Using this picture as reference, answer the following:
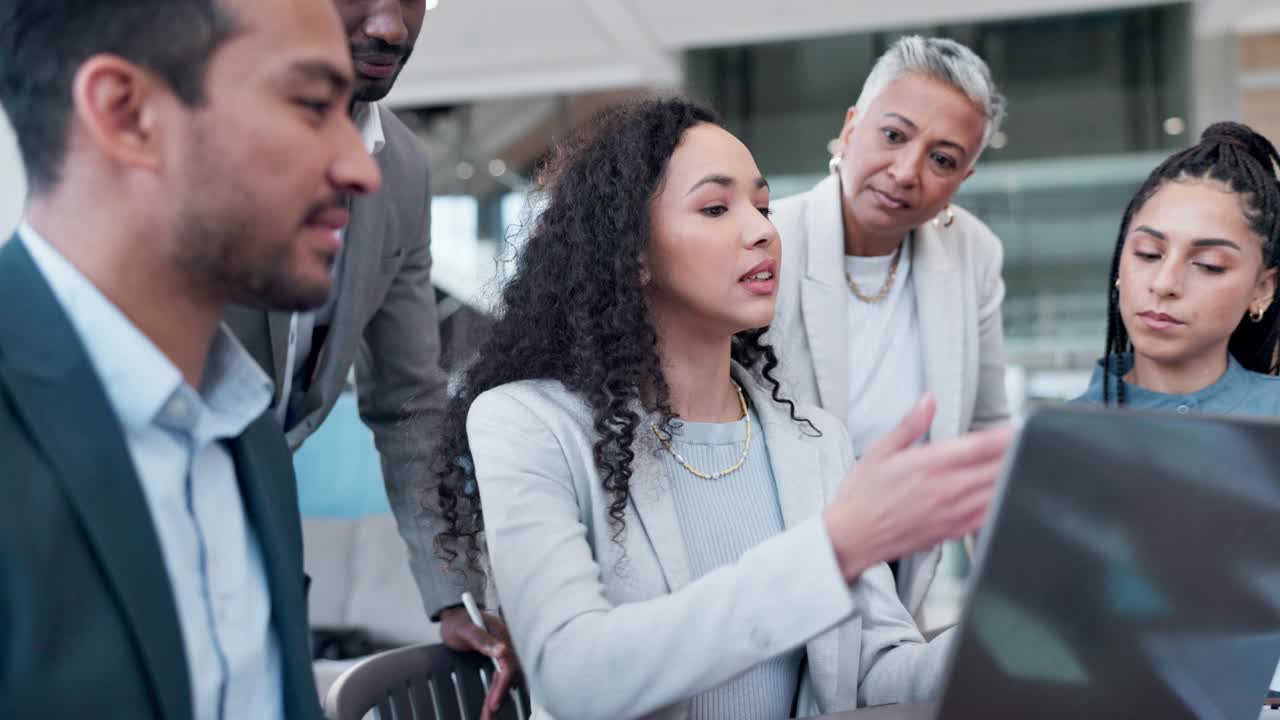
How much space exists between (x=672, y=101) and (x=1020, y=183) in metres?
5.77

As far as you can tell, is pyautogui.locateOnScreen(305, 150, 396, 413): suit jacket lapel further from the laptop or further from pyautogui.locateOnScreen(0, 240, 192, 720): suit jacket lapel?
the laptop

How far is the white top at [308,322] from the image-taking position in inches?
73.9

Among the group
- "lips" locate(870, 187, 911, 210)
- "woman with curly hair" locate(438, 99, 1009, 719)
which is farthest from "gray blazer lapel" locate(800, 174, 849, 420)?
"woman with curly hair" locate(438, 99, 1009, 719)

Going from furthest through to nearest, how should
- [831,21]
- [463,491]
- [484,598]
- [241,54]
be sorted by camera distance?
[831,21] → [484,598] → [463,491] → [241,54]

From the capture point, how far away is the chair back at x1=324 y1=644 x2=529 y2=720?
1.46m

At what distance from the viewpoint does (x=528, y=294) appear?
178 cm

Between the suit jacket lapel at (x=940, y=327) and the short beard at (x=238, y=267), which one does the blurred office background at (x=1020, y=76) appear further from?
the short beard at (x=238, y=267)

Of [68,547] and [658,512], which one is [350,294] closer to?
[658,512]

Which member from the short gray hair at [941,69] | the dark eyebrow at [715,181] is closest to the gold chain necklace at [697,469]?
the dark eyebrow at [715,181]

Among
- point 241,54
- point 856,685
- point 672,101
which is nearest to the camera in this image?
point 241,54

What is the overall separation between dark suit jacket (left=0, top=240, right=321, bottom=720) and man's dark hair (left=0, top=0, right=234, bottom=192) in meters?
0.09

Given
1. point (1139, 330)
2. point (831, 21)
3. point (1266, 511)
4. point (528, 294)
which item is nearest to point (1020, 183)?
point (831, 21)

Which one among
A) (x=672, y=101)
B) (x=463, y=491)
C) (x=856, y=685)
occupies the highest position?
(x=672, y=101)

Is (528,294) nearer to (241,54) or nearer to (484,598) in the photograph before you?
(484,598)
